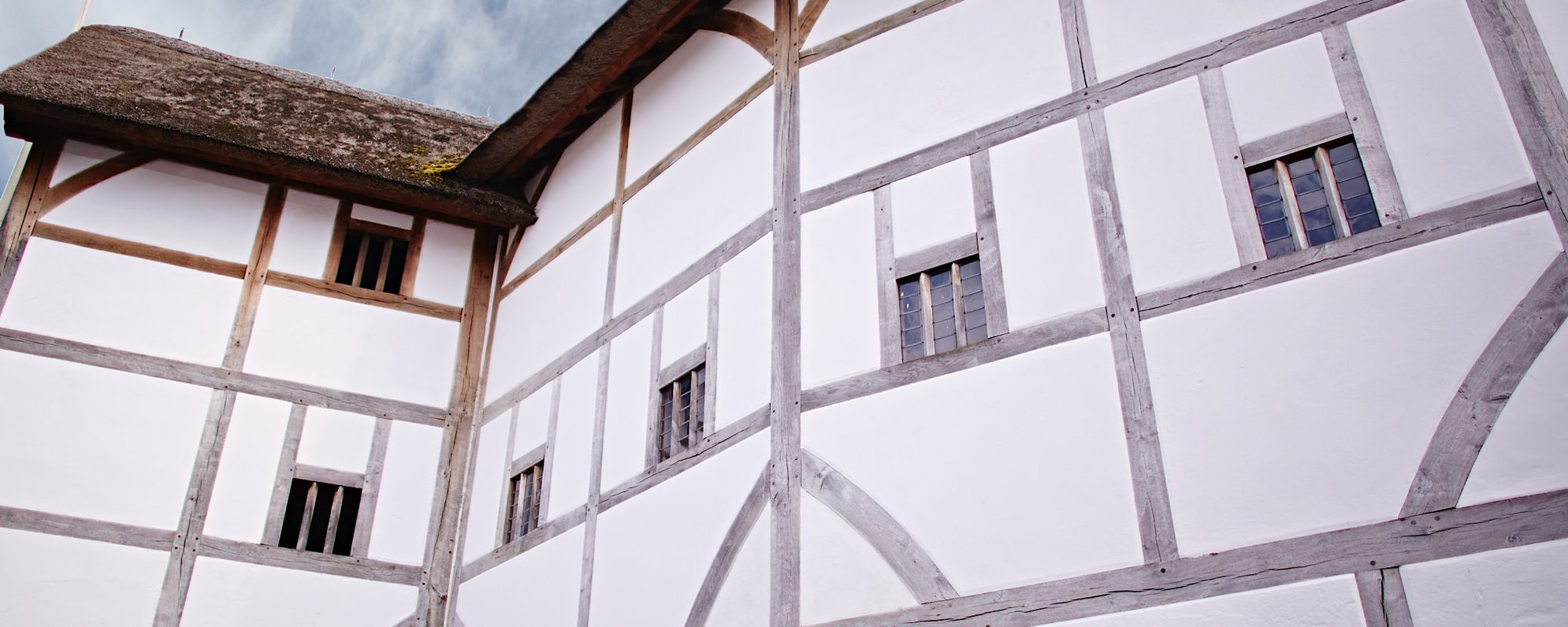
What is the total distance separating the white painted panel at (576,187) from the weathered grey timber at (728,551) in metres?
4.01

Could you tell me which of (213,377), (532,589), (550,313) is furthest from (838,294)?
(213,377)

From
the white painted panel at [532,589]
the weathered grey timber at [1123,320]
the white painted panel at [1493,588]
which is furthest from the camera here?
the white painted panel at [532,589]

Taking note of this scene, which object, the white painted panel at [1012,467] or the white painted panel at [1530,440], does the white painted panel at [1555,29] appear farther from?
the white painted panel at [1012,467]

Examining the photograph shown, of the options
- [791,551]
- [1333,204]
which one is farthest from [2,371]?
[1333,204]

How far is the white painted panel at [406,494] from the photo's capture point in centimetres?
1108

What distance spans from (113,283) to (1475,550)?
35.1 feet

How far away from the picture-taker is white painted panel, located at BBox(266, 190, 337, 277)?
464 inches

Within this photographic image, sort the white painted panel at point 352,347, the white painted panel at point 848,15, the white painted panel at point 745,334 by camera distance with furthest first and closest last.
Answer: the white painted panel at point 352,347 → the white painted panel at point 848,15 → the white painted panel at point 745,334

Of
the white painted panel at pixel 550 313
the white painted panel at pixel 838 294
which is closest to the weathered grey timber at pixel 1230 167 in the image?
the white painted panel at pixel 838 294

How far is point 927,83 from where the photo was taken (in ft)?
25.9

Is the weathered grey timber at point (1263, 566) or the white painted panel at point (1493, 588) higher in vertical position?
the weathered grey timber at point (1263, 566)

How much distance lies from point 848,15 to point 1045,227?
103 inches

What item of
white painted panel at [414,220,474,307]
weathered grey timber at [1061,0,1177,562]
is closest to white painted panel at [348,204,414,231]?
white painted panel at [414,220,474,307]

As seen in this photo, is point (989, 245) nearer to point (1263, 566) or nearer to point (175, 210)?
point (1263, 566)
